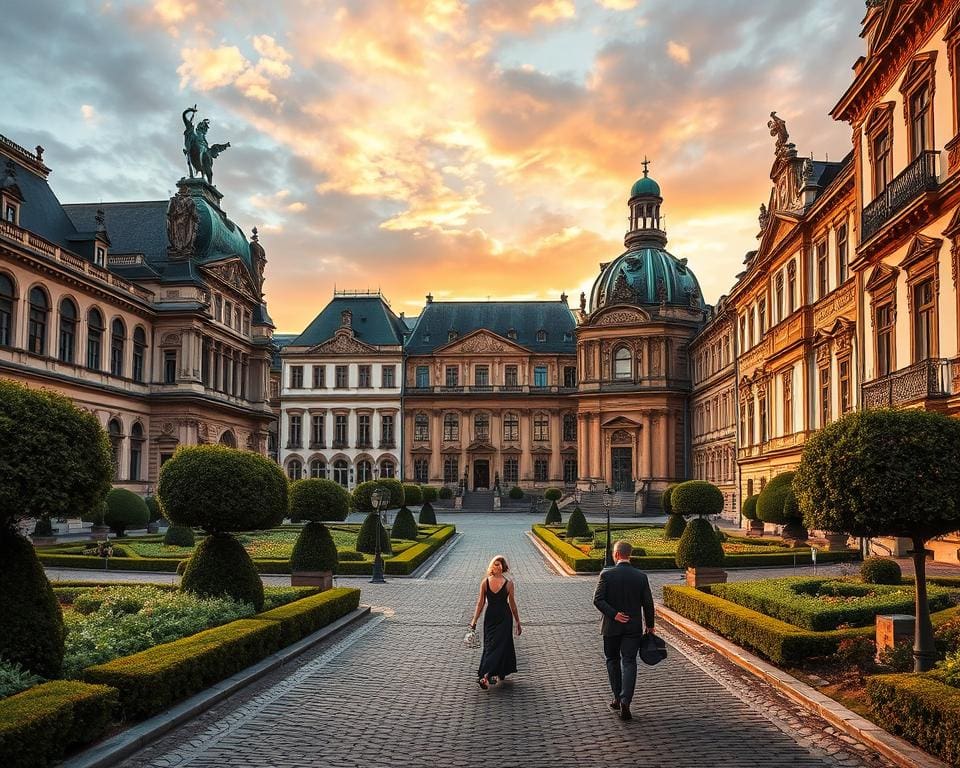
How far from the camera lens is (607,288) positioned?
7850cm

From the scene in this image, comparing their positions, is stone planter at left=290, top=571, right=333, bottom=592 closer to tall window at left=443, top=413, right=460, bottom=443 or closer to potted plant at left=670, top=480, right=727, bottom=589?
potted plant at left=670, top=480, right=727, bottom=589

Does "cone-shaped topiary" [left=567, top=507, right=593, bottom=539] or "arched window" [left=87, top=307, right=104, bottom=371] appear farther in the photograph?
"arched window" [left=87, top=307, right=104, bottom=371]

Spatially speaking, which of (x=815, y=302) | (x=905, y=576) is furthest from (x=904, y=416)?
(x=815, y=302)

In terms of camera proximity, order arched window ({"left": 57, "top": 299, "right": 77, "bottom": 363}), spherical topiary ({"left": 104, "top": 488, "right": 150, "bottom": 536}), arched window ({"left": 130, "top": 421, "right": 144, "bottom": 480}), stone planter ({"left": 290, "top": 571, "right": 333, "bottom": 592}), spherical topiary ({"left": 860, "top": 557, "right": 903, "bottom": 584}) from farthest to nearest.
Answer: arched window ({"left": 130, "top": 421, "right": 144, "bottom": 480})
arched window ({"left": 57, "top": 299, "right": 77, "bottom": 363})
spherical topiary ({"left": 104, "top": 488, "right": 150, "bottom": 536})
stone planter ({"left": 290, "top": 571, "right": 333, "bottom": 592})
spherical topiary ({"left": 860, "top": 557, "right": 903, "bottom": 584})

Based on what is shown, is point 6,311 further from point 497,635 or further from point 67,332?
point 497,635

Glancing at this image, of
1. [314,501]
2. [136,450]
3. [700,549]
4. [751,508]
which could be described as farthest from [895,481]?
[136,450]

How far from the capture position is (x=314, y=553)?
21.6 metres

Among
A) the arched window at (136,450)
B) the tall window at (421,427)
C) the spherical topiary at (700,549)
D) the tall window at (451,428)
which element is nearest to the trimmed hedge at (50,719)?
the spherical topiary at (700,549)

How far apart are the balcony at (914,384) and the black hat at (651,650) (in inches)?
522

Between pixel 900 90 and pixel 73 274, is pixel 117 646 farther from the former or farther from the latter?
pixel 73 274

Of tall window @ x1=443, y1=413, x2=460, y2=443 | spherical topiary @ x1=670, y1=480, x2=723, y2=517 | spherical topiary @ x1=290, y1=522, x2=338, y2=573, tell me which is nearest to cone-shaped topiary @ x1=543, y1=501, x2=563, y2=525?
spherical topiary @ x1=670, y1=480, x2=723, y2=517

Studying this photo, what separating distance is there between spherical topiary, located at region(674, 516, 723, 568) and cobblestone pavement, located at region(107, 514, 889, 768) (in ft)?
19.0

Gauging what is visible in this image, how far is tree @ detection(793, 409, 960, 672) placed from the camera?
11625 mm

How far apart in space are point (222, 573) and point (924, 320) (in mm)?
19123
